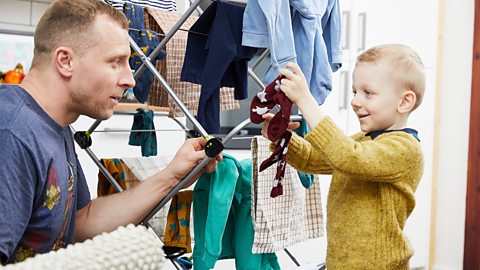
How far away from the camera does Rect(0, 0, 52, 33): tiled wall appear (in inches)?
109

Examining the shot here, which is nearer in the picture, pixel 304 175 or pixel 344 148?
pixel 344 148

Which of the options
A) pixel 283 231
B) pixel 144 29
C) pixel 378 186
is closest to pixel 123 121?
pixel 144 29

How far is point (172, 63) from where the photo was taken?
200cm

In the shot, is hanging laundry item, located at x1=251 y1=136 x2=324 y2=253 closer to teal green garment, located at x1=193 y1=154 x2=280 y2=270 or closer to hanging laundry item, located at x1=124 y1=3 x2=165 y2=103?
teal green garment, located at x1=193 y1=154 x2=280 y2=270

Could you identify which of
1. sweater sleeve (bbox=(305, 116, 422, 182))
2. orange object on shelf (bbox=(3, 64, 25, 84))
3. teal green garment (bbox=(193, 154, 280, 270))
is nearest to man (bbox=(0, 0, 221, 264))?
teal green garment (bbox=(193, 154, 280, 270))

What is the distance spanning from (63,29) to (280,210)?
0.91m

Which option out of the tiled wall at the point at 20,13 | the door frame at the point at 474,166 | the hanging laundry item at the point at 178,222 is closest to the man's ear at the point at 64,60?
the hanging laundry item at the point at 178,222

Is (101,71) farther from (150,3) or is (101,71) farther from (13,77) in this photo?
(13,77)

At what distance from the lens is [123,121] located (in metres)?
2.75

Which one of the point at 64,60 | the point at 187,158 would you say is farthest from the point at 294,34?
the point at 64,60

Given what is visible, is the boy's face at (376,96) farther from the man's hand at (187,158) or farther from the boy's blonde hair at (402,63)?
the man's hand at (187,158)

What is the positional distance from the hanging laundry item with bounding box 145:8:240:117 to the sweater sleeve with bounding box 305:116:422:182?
66 centimetres

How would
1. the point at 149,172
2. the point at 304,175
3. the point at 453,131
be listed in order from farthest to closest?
the point at 453,131 → the point at 149,172 → the point at 304,175

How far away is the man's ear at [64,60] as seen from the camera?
4.25ft
